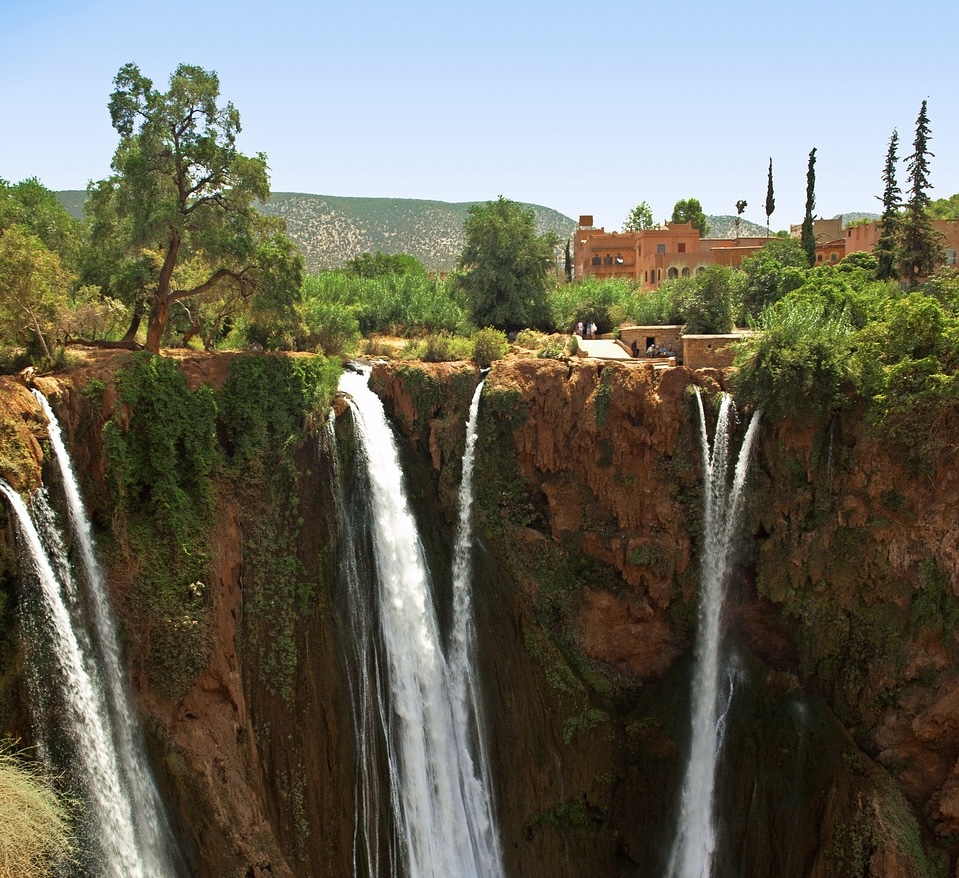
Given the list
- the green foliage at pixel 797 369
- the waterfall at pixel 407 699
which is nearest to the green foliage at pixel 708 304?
the green foliage at pixel 797 369

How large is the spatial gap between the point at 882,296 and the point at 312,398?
17256 millimetres

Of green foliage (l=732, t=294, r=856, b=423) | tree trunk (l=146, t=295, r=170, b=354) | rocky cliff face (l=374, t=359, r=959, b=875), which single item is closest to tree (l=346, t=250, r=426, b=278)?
tree trunk (l=146, t=295, r=170, b=354)

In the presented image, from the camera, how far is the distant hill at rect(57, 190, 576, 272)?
95.9 m

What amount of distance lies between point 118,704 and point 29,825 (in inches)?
110

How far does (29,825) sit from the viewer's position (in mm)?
13344

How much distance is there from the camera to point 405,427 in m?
22.5

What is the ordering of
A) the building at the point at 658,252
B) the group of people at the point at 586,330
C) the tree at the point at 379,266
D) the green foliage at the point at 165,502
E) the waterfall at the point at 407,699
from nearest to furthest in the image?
the green foliage at the point at 165,502 < the waterfall at the point at 407,699 < the group of people at the point at 586,330 < the building at the point at 658,252 < the tree at the point at 379,266

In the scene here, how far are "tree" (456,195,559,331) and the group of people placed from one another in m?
1.37

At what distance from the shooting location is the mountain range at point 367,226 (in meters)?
95.8

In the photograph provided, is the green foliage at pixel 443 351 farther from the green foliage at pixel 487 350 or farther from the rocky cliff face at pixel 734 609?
the rocky cliff face at pixel 734 609

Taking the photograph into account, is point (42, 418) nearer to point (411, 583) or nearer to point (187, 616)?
point (187, 616)

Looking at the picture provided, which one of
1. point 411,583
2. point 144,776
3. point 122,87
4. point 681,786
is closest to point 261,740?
point 144,776

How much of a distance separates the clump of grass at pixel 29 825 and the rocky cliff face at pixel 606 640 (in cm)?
224

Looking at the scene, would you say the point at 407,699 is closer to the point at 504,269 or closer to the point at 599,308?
the point at 504,269
